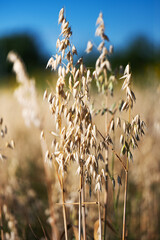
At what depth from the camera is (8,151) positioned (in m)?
3.10

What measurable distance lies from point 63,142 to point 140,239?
1.35 metres

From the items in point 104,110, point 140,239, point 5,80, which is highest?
point 5,80

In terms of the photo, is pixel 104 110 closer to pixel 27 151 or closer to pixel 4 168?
pixel 4 168

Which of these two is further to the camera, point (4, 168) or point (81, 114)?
point (4, 168)

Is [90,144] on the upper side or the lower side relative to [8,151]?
lower

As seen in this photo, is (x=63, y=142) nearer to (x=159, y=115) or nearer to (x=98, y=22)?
(x=98, y=22)

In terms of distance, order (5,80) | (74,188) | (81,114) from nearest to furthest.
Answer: (81,114) → (74,188) → (5,80)

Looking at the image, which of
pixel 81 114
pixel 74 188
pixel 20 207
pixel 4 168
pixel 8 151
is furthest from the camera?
pixel 8 151

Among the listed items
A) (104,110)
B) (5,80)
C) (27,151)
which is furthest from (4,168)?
(5,80)

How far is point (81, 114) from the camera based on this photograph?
86 cm

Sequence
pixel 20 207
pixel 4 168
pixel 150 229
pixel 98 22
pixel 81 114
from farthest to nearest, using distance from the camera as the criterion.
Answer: pixel 4 168 → pixel 20 207 → pixel 150 229 → pixel 98 22 → pixel 81 114

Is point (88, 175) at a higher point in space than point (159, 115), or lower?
lower

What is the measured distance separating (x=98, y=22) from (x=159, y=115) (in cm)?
102

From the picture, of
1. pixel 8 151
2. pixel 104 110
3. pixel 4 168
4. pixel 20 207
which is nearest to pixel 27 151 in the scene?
pixel 8 151
